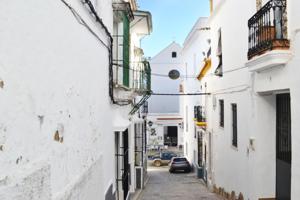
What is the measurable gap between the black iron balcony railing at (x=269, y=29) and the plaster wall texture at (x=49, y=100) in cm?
336

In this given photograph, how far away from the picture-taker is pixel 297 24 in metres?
6.45

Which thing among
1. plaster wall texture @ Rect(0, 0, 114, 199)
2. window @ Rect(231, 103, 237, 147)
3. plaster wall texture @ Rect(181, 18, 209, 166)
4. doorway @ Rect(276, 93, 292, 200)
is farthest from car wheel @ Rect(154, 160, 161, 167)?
plaster wall texture @ Rect(0, 0, 114, 199)

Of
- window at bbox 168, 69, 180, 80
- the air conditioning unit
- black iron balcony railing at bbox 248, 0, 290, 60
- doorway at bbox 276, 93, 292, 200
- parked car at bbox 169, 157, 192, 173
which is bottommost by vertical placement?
parked car at bbox 169, 157, 192, 173

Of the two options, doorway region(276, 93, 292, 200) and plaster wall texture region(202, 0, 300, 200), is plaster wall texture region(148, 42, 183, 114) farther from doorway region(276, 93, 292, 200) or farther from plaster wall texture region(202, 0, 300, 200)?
doorway region(276, 93, 292, 200)

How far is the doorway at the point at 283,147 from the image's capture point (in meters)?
8.01

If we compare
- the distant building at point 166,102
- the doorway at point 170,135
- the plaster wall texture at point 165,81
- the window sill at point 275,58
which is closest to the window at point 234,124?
the window sill at point 275,58

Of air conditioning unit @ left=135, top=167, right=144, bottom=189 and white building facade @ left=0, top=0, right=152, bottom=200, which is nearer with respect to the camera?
white building facade @ left=0, top=0, right=152, bottom=200

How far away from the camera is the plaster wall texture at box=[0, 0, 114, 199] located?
8.31 ft

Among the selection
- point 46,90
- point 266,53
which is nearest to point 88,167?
point 46,90

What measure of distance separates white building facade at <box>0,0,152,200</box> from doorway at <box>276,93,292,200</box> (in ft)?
13.5

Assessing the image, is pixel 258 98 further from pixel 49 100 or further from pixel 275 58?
pixel 49 100

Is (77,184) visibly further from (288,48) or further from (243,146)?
(243,146)

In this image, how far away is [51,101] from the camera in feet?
11.4

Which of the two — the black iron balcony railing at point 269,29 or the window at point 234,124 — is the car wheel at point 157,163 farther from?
the black iron balcony railing at point 269,29
